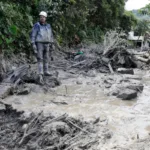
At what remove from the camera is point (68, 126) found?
468 cm

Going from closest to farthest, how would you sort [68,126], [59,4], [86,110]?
[68,126] < [86,110] < [59,4]

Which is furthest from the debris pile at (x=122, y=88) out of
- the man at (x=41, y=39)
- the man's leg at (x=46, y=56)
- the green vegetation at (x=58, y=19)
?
the green vegetation at (x=58, y=19)

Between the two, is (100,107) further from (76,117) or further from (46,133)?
(46,133)

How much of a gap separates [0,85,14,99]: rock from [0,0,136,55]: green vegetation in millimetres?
2442

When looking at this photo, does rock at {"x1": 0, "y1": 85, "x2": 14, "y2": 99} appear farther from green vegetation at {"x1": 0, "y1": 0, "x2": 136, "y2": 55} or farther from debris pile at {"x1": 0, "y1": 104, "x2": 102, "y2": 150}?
green vegetation at {"x1": 0, "y1": 0, "x2": 136, "y2": 55}

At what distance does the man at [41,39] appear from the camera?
8526 mm

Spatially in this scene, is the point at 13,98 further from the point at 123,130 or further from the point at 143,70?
the point at 143,70

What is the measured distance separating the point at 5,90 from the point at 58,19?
26.9 ft

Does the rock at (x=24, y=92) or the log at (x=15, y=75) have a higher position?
the log at (x=15, y=75)

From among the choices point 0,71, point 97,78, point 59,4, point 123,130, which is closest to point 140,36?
point 59,4

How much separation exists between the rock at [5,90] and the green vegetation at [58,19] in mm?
2442

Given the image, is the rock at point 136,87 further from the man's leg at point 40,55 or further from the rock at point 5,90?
the rock at point 5,90

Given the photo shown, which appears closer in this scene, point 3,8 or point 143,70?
point 3,8

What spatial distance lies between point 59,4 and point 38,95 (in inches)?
316
